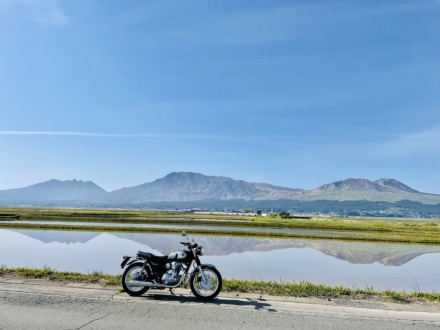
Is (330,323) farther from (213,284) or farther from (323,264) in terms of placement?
(323,264)

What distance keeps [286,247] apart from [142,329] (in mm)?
20603

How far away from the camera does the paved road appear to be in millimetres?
6309

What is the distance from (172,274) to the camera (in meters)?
8.62

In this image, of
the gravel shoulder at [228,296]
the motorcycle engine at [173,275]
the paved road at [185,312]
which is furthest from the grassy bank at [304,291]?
the motorcycle engine at [173,275]

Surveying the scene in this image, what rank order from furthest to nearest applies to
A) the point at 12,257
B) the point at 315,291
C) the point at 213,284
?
the point at 12,257 → the point at 315,291 → the point at 213,284

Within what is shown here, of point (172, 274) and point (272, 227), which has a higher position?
Result: point (172, 274)

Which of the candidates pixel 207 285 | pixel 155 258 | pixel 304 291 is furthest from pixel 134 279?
pixel 304 291

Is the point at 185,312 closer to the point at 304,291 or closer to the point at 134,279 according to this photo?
the point at 134,279

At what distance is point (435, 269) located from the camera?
1812cm

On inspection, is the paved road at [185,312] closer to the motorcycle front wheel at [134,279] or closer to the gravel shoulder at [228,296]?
the gravel shoulder at [228,296]

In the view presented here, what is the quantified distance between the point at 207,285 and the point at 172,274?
36.4 inches

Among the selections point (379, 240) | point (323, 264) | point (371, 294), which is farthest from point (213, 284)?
point (379, 240)

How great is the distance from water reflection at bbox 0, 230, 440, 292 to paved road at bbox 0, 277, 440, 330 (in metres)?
4.87

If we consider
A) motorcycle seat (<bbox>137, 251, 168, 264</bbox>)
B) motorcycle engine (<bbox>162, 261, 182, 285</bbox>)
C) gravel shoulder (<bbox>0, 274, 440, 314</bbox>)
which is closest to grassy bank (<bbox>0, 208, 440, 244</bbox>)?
gravel shoulder (<bbox>0, 274, 440, 314</bbox>)
